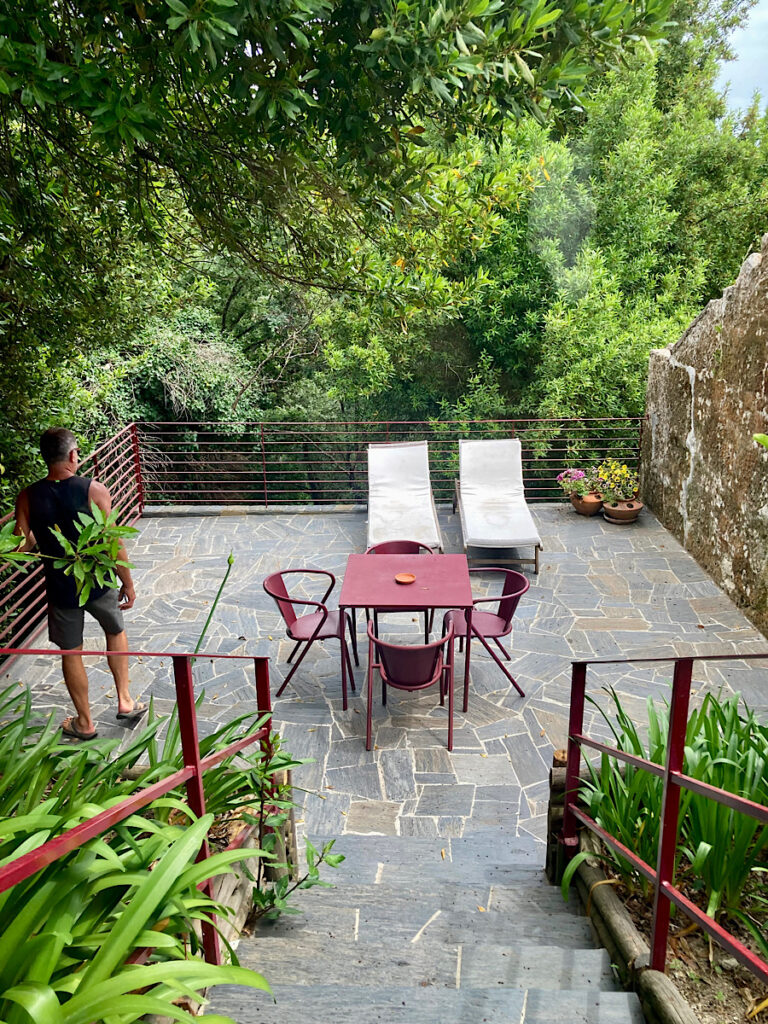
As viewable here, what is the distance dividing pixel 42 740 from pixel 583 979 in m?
1.96

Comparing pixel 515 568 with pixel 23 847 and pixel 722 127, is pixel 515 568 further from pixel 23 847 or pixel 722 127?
pixel 722 127

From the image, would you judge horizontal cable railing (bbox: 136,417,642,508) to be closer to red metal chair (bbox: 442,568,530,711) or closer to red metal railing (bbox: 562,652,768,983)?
red metal chair (bbox: 442,568,530,711)

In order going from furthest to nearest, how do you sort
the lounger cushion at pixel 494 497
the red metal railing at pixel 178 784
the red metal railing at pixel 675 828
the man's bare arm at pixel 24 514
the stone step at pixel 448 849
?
the lounger cushion at pixel 494 497
the man's bare arm at pixel 24 514
the stone step at pixel 448 849
the red metal railing at pixel 675 828
the red metal railing at pixel 178 784

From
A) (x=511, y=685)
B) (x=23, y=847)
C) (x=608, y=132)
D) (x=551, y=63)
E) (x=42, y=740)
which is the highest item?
(x=608, y=132)

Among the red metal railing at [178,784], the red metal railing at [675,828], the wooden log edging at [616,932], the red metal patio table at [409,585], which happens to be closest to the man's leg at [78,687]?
the red metal patio table at [409,585]

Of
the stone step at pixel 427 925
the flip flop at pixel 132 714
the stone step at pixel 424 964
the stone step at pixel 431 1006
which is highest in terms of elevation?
the stone step at pixel 431 1006

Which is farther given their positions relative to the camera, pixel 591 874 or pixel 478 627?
pixel 478 627

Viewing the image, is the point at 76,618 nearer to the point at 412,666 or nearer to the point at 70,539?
the point at 70,539

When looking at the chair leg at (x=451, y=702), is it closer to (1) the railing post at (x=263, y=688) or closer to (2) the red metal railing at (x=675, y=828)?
(1) the railing post at (x=263, y=688)

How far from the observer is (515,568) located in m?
7.49

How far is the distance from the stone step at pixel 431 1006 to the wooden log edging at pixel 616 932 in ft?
0.27

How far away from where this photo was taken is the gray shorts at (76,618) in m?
4.40

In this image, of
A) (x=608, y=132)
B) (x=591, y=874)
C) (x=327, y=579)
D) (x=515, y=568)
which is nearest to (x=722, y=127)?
(x=608, y=132)

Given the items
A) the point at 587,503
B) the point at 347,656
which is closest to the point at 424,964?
the point at 347,656
